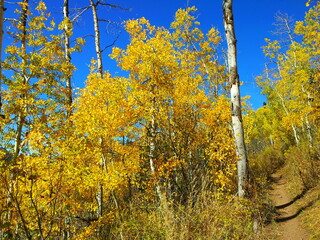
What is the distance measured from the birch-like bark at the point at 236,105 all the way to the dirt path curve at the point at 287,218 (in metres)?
2.51

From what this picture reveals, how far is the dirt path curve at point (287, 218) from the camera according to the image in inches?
263

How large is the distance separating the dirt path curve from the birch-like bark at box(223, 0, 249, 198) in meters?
2.51

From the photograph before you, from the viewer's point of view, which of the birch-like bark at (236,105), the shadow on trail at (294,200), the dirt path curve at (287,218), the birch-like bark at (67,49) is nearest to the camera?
the birch-like bark at (236,105)

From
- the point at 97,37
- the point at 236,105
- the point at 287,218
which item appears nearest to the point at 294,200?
the point at 287,218

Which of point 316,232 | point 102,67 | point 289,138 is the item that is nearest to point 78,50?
point 102,67

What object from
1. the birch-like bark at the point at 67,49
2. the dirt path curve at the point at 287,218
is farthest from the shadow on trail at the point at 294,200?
the birch-like bark at the point at 67,49

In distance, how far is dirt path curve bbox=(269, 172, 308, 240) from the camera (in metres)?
6.68

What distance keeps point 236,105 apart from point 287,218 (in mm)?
5503

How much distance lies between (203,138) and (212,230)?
5235mm

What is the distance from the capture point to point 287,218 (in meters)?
8.05

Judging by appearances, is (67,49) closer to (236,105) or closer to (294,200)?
(236,105)

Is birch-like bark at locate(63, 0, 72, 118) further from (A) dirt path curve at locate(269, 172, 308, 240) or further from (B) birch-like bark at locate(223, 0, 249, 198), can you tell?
(A) dirt path curve at locate(269, 172, 308, 240)

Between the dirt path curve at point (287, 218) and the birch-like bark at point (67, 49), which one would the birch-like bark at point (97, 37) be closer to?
the birch-like bark at point (67, 49)

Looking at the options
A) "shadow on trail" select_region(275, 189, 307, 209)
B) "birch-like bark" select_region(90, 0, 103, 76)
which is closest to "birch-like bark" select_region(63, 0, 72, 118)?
"birch-like bark" select_region(90, 0, 103, 76)
